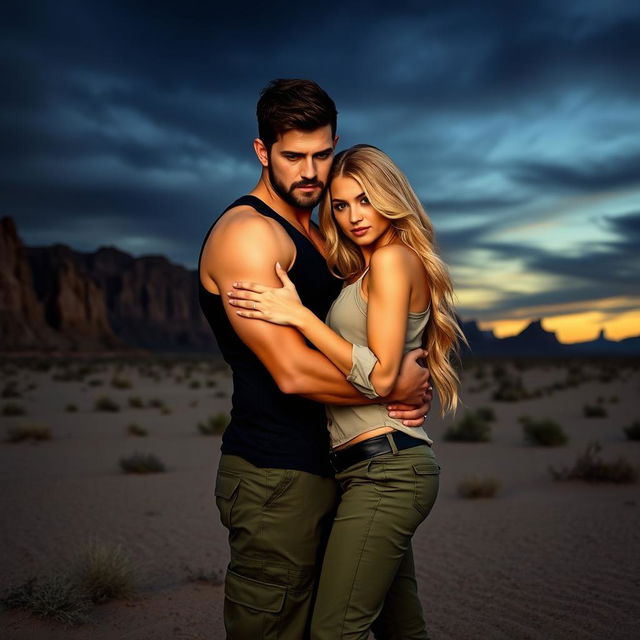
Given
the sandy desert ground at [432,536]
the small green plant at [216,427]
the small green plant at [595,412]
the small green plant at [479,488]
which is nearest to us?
the sandy desert ground at [432,536]

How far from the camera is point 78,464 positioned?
12453 millimetres

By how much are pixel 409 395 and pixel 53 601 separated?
3.83 m

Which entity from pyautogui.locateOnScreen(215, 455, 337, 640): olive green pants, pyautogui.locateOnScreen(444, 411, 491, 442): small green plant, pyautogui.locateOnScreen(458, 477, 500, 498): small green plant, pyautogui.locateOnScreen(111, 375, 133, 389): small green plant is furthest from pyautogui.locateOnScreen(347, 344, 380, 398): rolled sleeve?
pyautogui.locateOnScreen(111, 375, 133, 389): small green plant

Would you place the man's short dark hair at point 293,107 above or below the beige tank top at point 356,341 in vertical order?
above

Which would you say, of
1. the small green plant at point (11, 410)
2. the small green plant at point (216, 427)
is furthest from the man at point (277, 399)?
the small green plant at point (11, 410)

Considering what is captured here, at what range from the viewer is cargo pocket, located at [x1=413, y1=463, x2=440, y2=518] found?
277 cm

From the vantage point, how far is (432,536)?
8.20m

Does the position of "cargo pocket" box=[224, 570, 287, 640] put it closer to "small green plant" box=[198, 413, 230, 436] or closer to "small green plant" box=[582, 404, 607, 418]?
"small green plant" box=[198, 413, 230, 436]

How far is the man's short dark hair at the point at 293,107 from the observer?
3.05m

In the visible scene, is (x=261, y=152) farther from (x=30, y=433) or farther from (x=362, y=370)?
(x=30, y=433)

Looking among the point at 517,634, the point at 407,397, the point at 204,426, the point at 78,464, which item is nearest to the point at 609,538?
the point at 517,634

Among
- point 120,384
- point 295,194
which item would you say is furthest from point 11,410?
point 295,194

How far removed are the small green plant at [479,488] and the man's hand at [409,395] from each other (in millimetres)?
7531

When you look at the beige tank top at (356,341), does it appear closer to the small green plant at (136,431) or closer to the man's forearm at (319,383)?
the man's forearm at (319,383)
